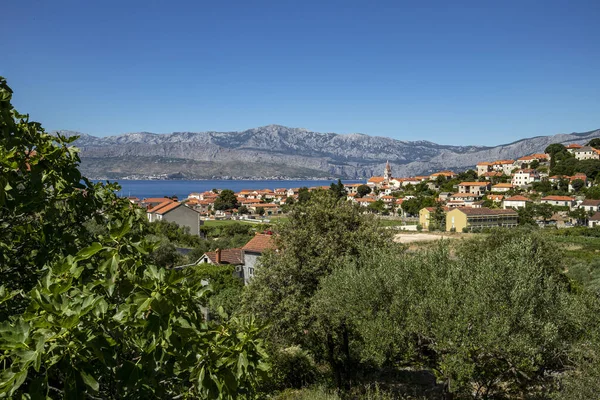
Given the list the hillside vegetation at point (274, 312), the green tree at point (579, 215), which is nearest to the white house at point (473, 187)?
the green tree at point (579, 215)

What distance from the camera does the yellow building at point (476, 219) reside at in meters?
91.5

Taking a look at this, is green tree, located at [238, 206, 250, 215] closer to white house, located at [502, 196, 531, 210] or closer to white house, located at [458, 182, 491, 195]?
white house, located at [458, 182, 491, 195]

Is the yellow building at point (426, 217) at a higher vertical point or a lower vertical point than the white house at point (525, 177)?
lower

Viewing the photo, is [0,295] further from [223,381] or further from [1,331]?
[223,381]

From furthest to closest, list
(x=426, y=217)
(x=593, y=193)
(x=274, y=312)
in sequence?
1. (x=593, y=193)
2. (x=426, y=217)
3. (x=274, y=312)

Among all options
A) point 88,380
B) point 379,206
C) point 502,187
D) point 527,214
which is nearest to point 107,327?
point 88,380

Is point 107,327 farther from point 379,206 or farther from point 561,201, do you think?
point 379,206

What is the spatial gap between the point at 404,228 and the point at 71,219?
309 ft

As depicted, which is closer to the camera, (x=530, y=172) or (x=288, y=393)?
(x=288, y=393)

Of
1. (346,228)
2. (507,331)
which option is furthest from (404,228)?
(507,331)

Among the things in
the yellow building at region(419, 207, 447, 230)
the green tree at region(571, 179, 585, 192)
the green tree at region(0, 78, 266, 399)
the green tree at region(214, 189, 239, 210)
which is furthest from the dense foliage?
the green tree at region(214, 189, 239, 210)

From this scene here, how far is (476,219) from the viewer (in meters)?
92.6

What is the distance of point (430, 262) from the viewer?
14.4 metres

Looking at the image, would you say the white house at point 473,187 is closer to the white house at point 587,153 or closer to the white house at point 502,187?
the white house at point 502,187
